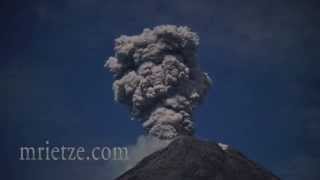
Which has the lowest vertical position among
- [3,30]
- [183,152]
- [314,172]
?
[314,172]

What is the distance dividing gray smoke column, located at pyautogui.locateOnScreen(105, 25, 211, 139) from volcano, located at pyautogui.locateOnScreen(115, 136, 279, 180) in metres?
1.33

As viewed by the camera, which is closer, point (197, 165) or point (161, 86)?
point (197, 165)

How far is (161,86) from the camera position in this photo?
16.0 metres

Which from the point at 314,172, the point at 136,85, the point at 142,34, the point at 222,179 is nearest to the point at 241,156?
the point at 222,179

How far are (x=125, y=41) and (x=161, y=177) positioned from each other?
3.11m

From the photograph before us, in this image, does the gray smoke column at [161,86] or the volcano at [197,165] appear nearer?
the volcano at [197,165]

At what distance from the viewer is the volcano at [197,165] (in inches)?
501

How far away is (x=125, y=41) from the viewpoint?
43.5 ft

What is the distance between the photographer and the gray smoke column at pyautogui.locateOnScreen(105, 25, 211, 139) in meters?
15.6

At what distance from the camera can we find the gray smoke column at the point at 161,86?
51.1 ft

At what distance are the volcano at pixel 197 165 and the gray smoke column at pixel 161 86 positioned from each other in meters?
1.33

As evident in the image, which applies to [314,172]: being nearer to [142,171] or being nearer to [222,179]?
[222,179]

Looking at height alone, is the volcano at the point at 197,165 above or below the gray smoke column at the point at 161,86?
below

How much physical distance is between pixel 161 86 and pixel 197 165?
3.21 metres
